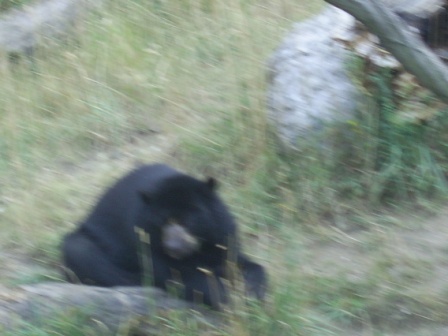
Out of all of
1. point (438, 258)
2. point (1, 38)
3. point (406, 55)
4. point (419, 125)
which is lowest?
point (1, 38)

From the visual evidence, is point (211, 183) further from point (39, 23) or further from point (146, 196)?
point (39, 23)

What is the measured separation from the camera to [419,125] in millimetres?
5824

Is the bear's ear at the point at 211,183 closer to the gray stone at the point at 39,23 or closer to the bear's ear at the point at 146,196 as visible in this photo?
the bear's ear at the point at 146,196

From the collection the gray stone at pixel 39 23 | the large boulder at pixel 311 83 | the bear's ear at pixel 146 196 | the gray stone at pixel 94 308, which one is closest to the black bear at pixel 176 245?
the bear's ear at pixel 146 196

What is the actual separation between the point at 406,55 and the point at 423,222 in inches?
50.5

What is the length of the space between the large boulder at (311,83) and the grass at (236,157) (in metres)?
0.12

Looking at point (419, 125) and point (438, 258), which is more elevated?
point (419, 125)

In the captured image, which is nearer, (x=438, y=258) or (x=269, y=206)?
(x=438, y=258)

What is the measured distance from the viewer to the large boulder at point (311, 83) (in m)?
5.97

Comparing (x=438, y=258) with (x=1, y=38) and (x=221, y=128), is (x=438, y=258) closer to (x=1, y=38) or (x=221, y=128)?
(x=221, y=128)

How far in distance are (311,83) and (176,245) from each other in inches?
89.0

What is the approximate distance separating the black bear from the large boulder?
1.52m

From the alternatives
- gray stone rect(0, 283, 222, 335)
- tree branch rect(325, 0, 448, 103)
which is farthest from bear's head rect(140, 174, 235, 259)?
tree branch rect(325, 0, 448, 103)

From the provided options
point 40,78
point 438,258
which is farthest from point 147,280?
point 40,78
